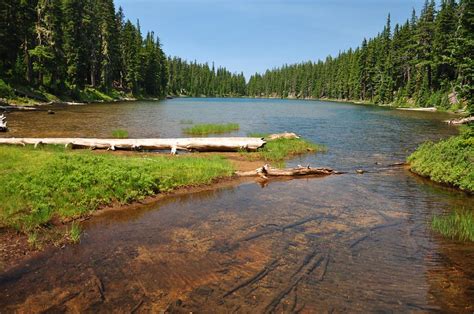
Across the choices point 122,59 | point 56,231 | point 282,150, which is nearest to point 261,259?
point 56,231

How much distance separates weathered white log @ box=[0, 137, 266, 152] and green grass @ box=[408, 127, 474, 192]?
904 centimetres

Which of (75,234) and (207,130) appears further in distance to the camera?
(207,130)

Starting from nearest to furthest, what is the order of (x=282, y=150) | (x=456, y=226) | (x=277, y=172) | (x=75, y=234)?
(x=75, y=234), (x=456, y=226), (x=277, y=172), (x=282, y=150)

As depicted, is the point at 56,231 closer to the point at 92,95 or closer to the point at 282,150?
the point at 282,150

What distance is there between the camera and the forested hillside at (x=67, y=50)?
5334 cm

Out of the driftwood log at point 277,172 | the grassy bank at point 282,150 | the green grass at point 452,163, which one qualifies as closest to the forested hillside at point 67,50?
the grassy bank at point 282,150

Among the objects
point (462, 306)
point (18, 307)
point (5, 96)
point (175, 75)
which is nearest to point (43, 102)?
point (5, 96)

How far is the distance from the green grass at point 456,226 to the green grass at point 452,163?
13.3ft

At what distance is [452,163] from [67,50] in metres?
68.1

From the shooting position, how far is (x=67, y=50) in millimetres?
65250

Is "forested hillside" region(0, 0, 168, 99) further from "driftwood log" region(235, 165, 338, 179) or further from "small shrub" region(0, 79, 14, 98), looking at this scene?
"driftwood log" region(235, 165, 338, 179)

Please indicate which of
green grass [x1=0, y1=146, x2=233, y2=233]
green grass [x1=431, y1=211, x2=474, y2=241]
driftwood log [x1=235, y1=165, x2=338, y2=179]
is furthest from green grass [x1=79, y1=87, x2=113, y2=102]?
green grass [x1=431, y1=211, x2=474, y2=241]

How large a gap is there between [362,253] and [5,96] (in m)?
51.2

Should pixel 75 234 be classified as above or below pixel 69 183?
below
